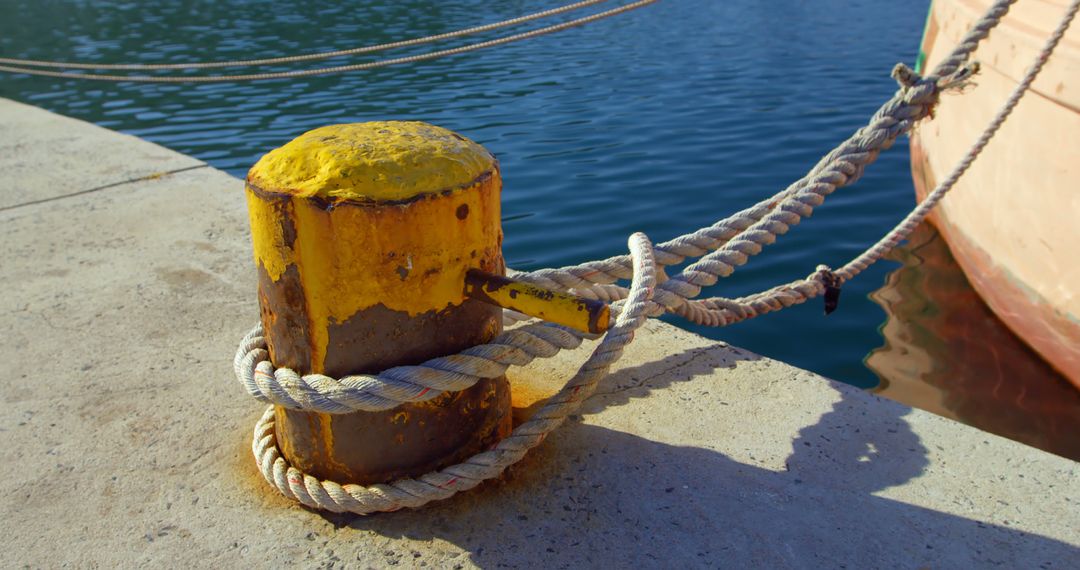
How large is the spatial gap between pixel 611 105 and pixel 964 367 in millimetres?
5192

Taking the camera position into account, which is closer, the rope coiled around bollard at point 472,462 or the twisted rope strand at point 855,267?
the rope coiled around bollard at point 472,462

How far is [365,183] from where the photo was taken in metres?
1.59

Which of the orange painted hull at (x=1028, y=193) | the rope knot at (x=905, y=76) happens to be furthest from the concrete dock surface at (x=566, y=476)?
the orange painted hull at (x=1028, y=193)

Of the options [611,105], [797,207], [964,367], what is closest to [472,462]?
[797,207]

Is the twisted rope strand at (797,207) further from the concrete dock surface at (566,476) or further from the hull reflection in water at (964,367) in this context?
the hull reflection in water at (964,367)

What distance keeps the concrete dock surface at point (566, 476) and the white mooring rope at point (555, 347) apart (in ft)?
0.27

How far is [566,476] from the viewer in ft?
6.29

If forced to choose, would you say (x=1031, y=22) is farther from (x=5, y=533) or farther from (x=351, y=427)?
(x=5, y=533)

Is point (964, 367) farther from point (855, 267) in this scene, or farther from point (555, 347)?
point (555, 347)

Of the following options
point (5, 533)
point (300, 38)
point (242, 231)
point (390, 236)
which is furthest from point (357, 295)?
point (300, 38)

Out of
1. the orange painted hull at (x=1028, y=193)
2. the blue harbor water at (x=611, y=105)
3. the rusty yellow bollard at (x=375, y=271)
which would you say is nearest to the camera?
the rusty yellow bollard at (x=375, y=271)

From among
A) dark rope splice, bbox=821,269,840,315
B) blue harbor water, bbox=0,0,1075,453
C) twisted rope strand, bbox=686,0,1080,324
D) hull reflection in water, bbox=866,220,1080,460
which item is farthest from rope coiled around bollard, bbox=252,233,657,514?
blue harbor water, bbox=0,0,1075,453

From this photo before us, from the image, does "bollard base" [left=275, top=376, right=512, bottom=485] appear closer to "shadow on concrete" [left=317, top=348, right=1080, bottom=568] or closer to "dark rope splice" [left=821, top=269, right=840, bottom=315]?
"shadow on concrete" [left=317, top=348, right=1080, bottom=568]

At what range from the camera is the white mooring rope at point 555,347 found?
1.69m
